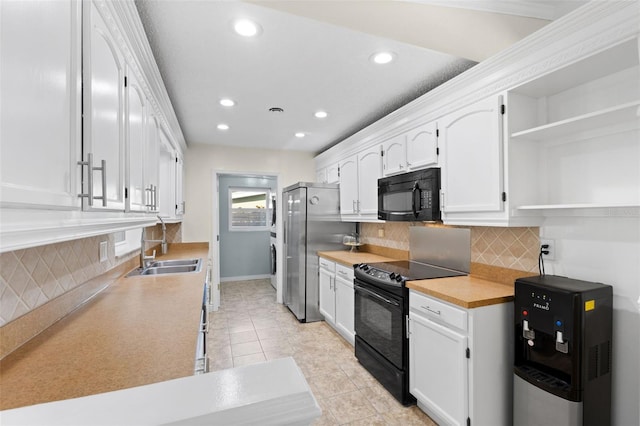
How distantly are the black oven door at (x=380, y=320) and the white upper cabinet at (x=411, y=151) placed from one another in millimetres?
1114

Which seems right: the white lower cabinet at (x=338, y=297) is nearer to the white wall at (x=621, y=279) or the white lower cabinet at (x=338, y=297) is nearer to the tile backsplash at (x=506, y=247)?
the tile backsplash at (x=506, y=247)

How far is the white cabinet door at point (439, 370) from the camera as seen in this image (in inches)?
70.1

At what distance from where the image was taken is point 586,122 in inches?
61.3

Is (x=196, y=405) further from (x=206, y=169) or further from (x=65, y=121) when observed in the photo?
(x=206, y=169)

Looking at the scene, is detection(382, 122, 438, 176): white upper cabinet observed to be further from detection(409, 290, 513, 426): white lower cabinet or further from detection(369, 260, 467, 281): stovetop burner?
detection(409, 290, 513, 426): white lower cabinet

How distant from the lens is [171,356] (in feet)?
3.57

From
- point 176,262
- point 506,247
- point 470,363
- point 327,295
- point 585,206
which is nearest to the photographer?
point 585,206

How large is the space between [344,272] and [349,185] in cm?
111

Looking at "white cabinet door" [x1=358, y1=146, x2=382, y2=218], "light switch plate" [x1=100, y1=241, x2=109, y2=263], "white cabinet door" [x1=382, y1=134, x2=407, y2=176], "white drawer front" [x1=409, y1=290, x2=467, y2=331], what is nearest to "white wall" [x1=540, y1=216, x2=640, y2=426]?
"white drawer front" [x1=409, y1=290, x2=467, y2=331]

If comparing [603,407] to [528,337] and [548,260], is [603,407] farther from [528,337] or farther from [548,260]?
[548,260]

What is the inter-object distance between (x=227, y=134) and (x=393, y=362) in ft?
10.6

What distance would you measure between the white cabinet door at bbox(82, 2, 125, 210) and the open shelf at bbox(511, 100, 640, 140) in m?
2.05

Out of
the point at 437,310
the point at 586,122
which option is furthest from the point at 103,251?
the point at 586,122

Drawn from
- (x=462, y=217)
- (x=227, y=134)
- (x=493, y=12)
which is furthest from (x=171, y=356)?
(x=227, y=134)
